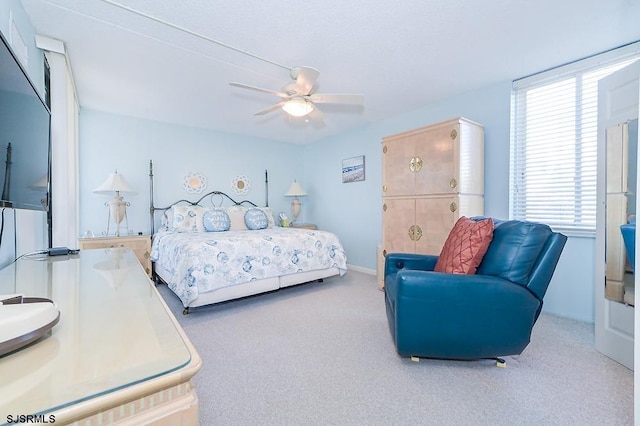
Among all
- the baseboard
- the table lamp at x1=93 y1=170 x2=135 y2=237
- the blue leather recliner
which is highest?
the table lamp at x1=93 y1=170 x2=135 y2=237

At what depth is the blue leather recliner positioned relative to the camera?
168cm

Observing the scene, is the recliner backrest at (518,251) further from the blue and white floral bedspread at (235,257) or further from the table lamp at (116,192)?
the table lamp at (116,192)

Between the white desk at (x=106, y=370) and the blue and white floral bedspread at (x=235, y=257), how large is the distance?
75.4 inches

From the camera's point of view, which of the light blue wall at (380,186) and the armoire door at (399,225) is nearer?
the light blue wall at (380,186)

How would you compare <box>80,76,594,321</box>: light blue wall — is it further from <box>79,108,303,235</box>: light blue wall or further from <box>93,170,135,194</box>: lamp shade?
<box>93,170,135,194</box>: lamp shade

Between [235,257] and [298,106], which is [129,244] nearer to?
[235,257]

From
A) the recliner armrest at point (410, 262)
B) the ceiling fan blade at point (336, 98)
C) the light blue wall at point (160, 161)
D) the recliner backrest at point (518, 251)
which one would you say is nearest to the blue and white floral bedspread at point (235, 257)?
the light blue wall at point (160, 161)

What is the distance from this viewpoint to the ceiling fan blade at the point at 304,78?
2196mm

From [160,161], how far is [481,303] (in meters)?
4.38

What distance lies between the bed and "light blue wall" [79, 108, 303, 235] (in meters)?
0.19

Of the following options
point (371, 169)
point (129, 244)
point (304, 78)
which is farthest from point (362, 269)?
point (129, 244)

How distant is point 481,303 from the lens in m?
1.67

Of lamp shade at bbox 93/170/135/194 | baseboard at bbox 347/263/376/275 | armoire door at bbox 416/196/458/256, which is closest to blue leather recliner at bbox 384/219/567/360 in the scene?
armoire door at bbox 416/196/458/256

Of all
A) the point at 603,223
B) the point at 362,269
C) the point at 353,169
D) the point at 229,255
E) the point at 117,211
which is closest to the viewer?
the point at 603,223
